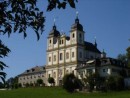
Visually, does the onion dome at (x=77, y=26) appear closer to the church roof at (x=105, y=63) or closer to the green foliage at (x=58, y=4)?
the church roof at (x=105, y=63)

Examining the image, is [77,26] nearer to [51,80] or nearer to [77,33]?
[77,33]

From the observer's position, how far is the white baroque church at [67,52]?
77.7m

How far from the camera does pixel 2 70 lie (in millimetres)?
3176

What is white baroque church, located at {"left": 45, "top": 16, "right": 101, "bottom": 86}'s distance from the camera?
255ft

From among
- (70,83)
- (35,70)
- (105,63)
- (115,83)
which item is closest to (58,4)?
(115,83)

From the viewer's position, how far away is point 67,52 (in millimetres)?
80438

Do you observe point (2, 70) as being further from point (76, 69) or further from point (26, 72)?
point (26, 72)

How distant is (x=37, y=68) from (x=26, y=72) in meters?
4.55

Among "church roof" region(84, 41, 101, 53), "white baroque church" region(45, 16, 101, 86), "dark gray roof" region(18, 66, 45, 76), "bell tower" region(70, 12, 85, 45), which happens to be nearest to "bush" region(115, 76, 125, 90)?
"white baroque church" region(45, 16, 101, 86)

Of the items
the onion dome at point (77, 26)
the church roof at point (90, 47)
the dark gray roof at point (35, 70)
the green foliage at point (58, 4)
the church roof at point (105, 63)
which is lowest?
the green foliage at point (58, 4)

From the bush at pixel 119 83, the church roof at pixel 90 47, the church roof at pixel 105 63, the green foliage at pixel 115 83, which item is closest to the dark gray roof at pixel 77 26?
the church roof at pixel 90 47

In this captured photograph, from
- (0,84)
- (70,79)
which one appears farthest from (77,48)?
(0,84)

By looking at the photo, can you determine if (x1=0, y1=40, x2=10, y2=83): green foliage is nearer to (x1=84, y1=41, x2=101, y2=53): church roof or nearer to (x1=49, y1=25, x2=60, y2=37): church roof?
(x1=84, y1=41, x2=101, y2=53): church roof

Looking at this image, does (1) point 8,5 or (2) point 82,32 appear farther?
(2) point 82,32
